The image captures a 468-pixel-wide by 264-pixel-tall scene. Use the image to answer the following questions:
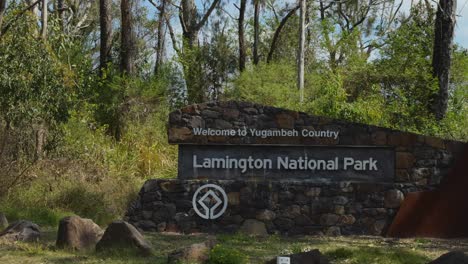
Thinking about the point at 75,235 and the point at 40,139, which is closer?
the point at 75,235

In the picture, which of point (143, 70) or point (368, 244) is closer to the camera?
point (368, 244)

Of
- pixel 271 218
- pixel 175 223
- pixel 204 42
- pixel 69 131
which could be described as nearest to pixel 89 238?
pixel 175 223

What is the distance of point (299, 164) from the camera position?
13.2 m

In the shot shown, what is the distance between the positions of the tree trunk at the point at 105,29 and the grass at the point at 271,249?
1308 cm

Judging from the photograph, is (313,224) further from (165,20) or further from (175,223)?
(165,20)

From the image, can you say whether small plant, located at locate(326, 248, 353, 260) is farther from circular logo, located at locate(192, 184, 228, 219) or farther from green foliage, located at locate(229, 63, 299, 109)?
green foliage, located at locate(229, 63, 299, 109)

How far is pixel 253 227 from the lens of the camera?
13070 mm

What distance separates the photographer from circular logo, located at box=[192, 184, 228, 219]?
13180 mm

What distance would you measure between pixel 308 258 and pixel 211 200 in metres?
4.22

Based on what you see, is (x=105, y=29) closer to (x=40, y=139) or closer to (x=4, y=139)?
(x=40, y=139)

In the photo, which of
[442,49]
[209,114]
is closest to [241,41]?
[442,49]

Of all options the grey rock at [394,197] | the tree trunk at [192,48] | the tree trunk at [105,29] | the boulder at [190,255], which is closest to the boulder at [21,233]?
the boulder at [190,255]

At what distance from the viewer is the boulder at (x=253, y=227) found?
13.0 m

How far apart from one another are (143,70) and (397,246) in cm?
1861
